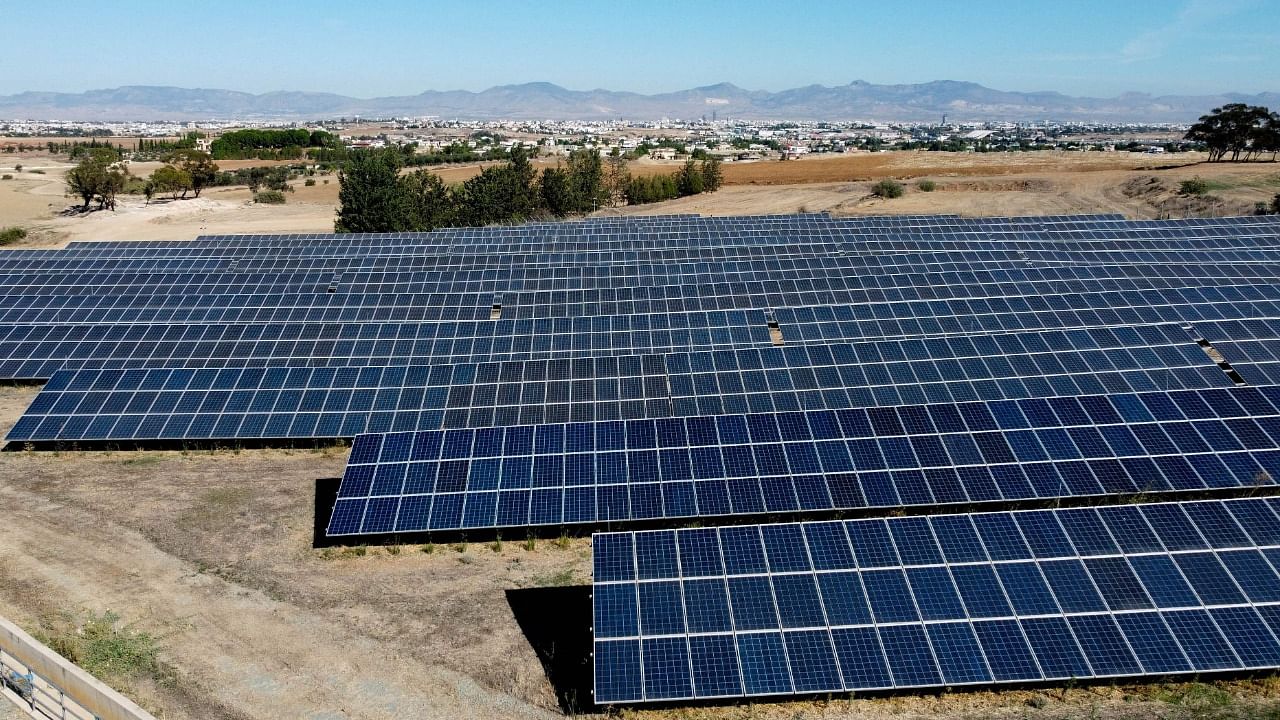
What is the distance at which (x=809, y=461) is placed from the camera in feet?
60.7

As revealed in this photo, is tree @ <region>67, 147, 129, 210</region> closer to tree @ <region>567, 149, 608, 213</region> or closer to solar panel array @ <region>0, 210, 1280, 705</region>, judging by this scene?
solar panel array @ <region>0, 210, 1280, 705</region>

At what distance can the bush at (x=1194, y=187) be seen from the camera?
75.0 m

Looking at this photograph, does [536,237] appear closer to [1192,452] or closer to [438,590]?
[438,590]

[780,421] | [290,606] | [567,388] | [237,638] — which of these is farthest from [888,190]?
[237,638]

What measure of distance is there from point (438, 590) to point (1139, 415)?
62.0ft

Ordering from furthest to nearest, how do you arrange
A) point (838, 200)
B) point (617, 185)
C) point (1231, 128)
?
point (617, 185) < point (1231, 128) < point (838, 200)

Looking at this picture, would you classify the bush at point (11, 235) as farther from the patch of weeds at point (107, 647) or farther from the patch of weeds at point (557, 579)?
the patch of weeds at point (557, 579)

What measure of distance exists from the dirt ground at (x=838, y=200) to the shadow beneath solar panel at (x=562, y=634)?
74.6 meters

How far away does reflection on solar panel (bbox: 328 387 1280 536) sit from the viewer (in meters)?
17.7

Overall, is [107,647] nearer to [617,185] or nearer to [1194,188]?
[617,185]

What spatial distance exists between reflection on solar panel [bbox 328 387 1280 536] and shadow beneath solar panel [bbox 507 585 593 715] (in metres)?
1.97

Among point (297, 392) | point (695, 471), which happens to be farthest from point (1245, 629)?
point (297, 392)

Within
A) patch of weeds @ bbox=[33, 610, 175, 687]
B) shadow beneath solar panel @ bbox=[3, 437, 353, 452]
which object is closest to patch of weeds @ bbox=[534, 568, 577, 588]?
patch of weeds @ bbox=[33, 610, 175, 687]

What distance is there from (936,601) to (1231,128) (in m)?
120
